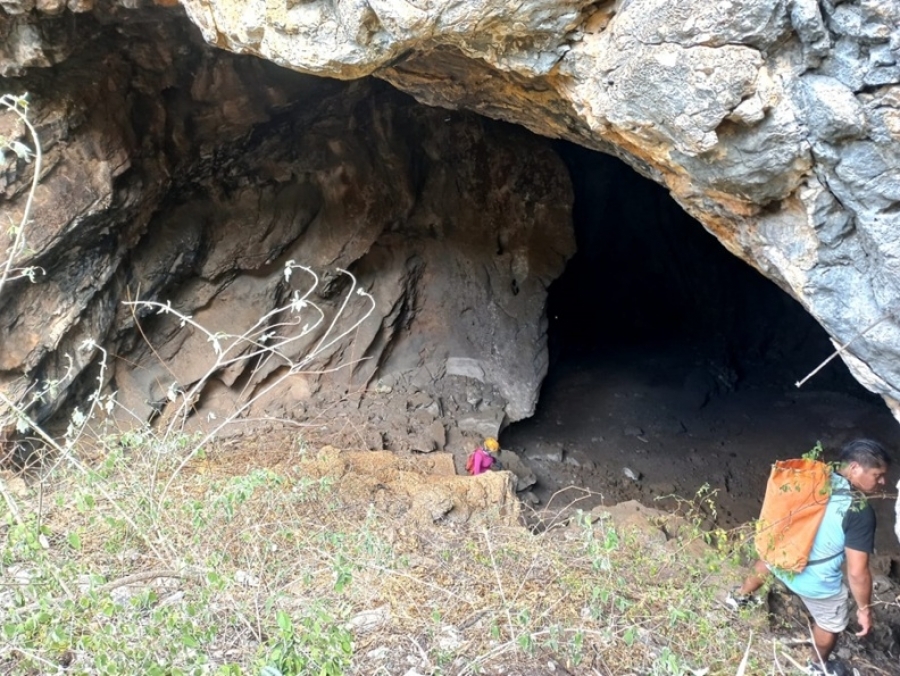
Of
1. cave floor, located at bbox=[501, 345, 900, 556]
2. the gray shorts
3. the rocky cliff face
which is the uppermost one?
the rocky cliff face

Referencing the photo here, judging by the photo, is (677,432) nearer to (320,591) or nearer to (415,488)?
(415,488)

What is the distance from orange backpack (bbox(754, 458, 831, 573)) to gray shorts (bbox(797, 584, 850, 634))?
8.1 inches

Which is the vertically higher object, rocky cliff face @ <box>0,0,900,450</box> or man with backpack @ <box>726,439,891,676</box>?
rocky cliff face @ <box>0,0,900,450</box>

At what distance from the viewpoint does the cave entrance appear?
17.6 ft

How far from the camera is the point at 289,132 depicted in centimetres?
467

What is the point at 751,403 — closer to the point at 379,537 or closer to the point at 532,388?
the point at 532,388

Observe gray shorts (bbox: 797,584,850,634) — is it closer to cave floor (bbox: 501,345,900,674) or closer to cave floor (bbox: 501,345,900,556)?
cave floor (bbox: 501,345,900,674)

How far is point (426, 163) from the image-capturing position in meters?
5.47

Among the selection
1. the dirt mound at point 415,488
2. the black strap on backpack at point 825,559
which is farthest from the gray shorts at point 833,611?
the dirt mound at point 415,488

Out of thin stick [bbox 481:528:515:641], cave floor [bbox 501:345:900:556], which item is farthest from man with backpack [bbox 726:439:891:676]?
cave floor [bbox 501:345:900:556]

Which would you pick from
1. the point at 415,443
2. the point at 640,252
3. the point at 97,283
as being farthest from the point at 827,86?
the point at 640,252

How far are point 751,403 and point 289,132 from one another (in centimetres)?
498

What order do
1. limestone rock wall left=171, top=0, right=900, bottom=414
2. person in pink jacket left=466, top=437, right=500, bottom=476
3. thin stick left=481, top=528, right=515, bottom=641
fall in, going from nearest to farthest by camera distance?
limestone rock wall left=171, top=0, right=900, bottom=414 → thin stick left=481, top=528, right=515, bottom=641 → person in pink jacket left=466, top=437, right=500, bottom=476

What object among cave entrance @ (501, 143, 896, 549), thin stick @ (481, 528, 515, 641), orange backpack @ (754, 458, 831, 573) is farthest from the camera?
cave entrance @ (501, 143, 896, 549)
